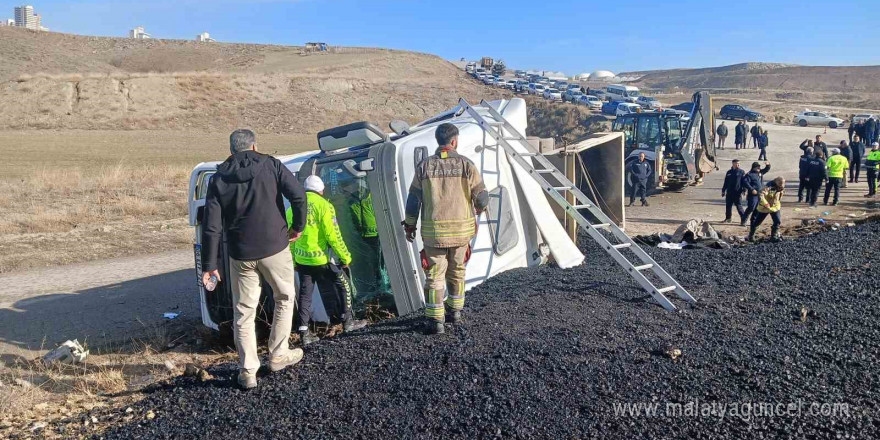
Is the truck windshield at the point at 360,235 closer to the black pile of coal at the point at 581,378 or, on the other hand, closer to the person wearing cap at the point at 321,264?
the person wearing cap at the point at 321,264

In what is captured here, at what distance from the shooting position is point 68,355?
7.06 meters

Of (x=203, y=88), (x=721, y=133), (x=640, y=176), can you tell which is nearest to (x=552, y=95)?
(x=203, y=88)

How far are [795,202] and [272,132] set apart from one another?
37723mm

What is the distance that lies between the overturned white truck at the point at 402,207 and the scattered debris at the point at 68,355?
1.24 meters

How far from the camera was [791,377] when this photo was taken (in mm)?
4316

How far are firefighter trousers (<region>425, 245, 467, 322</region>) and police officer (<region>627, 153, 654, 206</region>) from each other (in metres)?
12.7

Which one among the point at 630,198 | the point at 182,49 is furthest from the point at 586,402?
the point at 182,49

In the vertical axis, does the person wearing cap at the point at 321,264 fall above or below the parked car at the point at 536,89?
below

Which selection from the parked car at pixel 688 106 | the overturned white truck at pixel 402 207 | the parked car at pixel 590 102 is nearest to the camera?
the overturned white truck at pixel 402 207

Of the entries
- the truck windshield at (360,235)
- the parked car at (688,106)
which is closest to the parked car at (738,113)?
the parked car at (688,106)

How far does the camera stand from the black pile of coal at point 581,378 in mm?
3926

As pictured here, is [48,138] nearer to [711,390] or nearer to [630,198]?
[630,198]

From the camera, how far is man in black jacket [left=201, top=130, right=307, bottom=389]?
4.92 metres

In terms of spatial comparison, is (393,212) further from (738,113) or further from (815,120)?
(815,120)
